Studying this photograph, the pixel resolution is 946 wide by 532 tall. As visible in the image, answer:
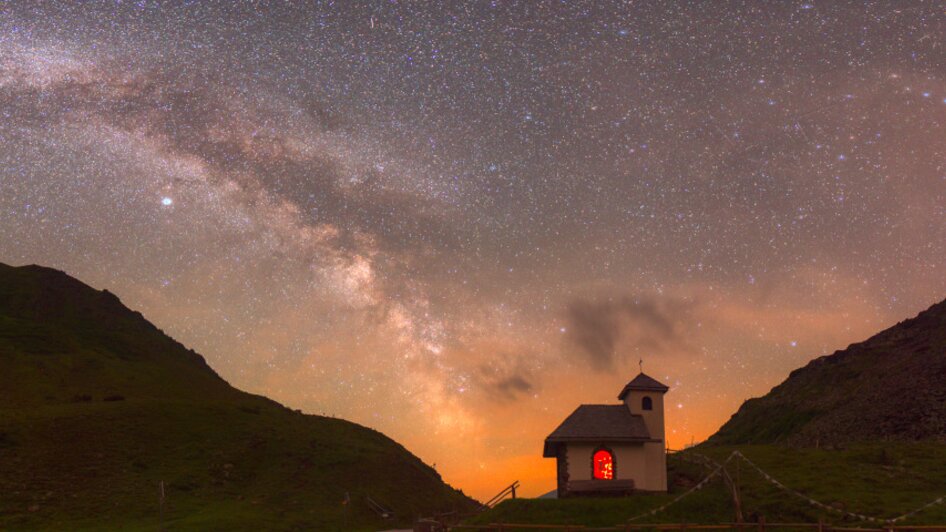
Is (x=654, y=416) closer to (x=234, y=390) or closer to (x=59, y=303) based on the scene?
(x=234, y=390)

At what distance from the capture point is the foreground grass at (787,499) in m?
39.7

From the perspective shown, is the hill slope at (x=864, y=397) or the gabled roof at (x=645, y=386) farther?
the hill slope at (x=864, y=397)

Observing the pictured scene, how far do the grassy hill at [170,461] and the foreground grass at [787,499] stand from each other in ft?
76.8

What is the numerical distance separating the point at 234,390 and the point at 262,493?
8004cm

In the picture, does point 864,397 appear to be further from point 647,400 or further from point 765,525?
point 765,525

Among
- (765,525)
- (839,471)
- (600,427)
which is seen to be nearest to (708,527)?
(765,525)

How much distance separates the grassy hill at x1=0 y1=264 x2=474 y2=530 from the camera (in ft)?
199

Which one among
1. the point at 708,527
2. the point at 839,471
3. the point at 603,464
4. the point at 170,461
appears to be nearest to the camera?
the point at 708,527

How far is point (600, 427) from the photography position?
48.3 meters

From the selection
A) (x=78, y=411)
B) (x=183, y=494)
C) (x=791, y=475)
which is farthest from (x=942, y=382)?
(x=78, y=411)

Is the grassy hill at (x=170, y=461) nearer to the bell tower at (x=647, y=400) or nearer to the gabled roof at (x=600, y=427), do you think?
the gabled roof at (x=600, y=427)

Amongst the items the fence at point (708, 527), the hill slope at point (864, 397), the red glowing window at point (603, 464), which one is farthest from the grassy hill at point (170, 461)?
the hill slope at point (864, 397)

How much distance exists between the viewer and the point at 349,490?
238ft

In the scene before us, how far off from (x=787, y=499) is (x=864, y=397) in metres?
76.4
